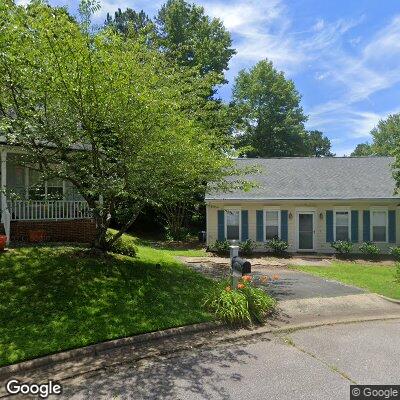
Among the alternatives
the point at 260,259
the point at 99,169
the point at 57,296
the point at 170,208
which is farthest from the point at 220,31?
the point at 57,296

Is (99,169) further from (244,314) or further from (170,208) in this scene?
(170,208)

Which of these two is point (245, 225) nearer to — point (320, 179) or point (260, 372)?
point (320, 179)

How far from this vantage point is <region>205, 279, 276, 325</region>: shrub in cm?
721

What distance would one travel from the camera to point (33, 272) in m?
8.90

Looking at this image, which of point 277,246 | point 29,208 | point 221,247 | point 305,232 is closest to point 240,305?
point 29,208

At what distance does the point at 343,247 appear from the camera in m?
17.7

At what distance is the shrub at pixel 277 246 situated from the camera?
700 inches

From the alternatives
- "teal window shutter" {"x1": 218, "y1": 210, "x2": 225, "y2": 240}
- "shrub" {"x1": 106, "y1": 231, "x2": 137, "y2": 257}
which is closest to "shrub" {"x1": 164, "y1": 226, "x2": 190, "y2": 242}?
"teal window shutter" {"x1": 218, "y1": 210, "x2": 225, "y2": 240}

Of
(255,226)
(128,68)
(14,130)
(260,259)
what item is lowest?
(260,259)

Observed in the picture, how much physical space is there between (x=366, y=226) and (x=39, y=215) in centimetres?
1479

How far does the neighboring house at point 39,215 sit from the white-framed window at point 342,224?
11573 millimetres

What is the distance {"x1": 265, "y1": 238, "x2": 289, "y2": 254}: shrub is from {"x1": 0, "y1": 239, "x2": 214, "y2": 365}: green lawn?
7655 millimetres

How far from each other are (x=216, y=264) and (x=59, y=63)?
9.97m

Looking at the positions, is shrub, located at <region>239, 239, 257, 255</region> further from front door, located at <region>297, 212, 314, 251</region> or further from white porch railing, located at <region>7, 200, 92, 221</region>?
white porch railing, located at <region>7, 200, 92, 221</region>
